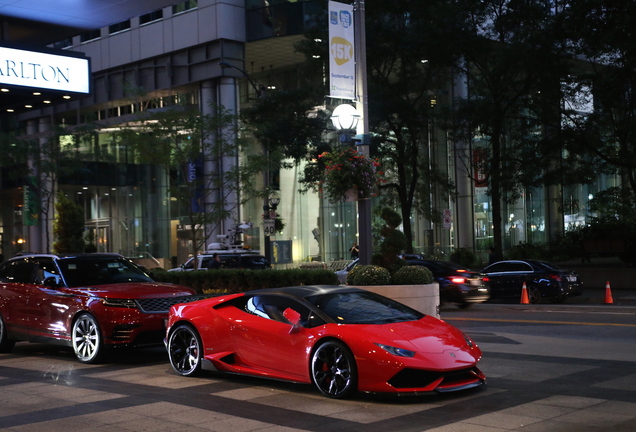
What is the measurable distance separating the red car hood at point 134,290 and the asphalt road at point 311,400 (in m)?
1.08

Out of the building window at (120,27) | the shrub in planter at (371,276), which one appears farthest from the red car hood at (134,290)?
the building window at (120,27)

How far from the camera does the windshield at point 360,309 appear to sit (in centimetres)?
946

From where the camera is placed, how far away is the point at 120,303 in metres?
12.4

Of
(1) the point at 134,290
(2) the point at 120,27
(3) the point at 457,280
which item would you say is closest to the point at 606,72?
(3) the point at 457,280

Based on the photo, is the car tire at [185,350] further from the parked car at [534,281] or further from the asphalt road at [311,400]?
the parked car at [534,281]

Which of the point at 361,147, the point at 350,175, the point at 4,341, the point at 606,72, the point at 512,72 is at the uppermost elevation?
the point at 512,72

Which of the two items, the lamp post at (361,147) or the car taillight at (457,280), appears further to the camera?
the car taillight at (457,280)

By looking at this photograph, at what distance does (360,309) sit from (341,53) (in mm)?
8539

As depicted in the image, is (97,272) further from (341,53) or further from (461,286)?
(461,286)

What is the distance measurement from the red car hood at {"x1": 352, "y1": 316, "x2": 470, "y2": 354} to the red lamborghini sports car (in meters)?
0.01

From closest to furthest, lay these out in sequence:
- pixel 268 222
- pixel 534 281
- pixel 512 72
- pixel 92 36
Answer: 1. pixel 534 281
2. pixel 268 222
3. pixel 512 72
4. pixel 92 36

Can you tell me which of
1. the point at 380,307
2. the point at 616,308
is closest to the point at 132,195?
the point at 616,308

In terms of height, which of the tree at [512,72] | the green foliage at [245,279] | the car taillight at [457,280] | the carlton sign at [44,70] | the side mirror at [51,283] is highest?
the tree at [512,72]

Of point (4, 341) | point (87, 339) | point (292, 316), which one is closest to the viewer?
point (292, 316)
